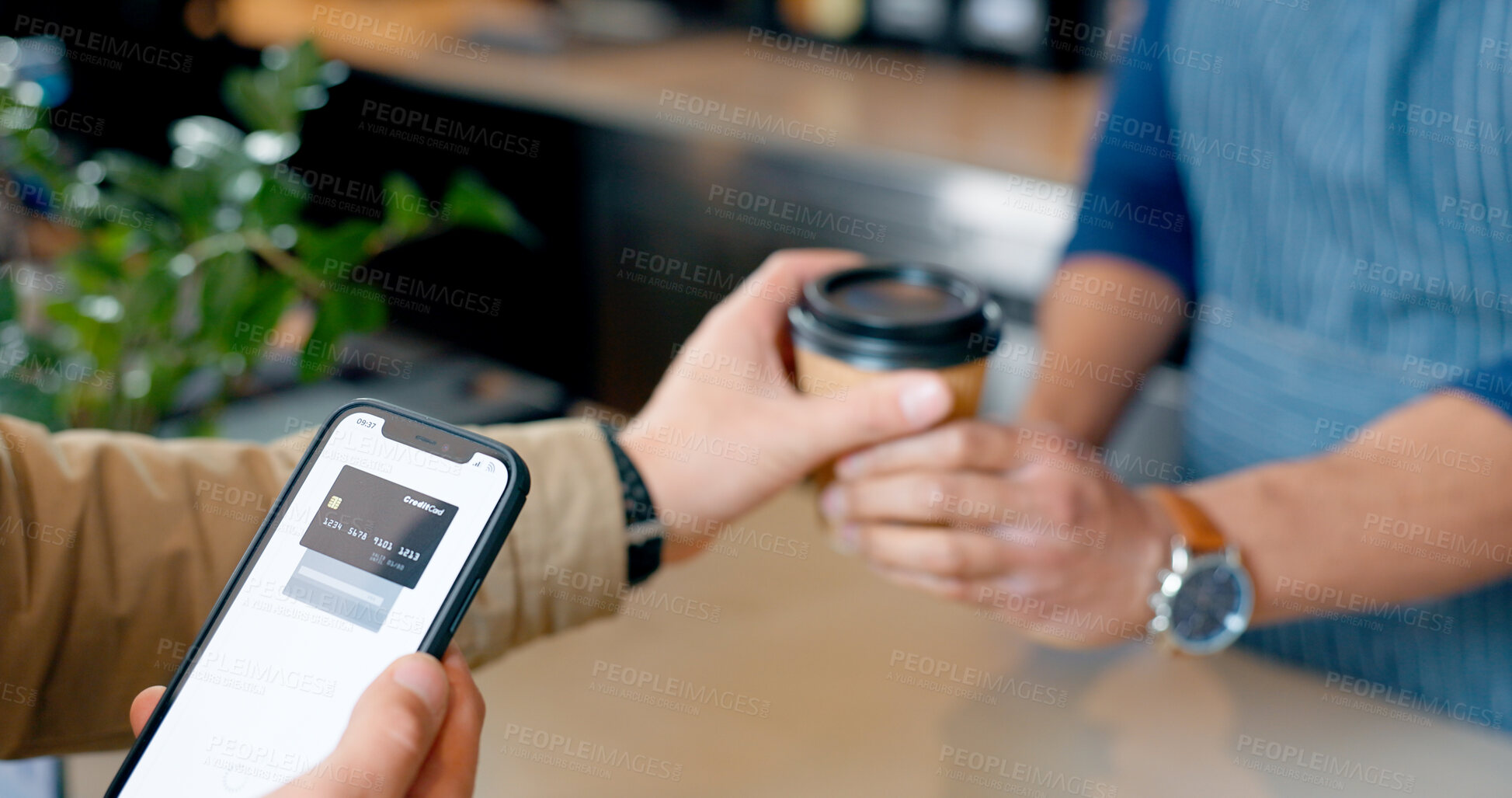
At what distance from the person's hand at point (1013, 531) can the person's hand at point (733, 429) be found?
0.14ft

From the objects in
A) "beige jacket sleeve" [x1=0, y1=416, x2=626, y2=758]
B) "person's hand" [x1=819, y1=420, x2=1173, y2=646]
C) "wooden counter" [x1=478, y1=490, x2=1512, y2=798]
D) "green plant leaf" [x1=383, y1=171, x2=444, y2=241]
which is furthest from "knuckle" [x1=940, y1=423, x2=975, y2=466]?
"green plant leaf" [x1=383, y1=171, x2=444, y2=241]

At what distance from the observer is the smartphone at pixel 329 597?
454 mm

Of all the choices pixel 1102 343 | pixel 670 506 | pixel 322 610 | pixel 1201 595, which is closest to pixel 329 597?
pixel 322 610

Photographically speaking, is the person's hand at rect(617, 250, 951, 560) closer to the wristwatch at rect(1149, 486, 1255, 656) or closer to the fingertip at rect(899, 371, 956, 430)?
the fingertip at rect(899, 371, 956, 430)

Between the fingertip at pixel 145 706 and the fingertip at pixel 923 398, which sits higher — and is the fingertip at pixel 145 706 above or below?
below

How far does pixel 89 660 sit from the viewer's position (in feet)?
1.90

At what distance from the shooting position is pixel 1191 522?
2.48 ft

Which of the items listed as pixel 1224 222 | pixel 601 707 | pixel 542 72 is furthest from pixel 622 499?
pixel 542 72

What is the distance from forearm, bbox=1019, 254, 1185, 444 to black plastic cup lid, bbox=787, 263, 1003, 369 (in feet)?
1.11

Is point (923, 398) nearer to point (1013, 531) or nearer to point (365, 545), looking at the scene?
point (1013, 531)

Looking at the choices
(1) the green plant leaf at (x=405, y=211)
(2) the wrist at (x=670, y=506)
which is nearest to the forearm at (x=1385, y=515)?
(2) the wrist at (x=670, y=506)

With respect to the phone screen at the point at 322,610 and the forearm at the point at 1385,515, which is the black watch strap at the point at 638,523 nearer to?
the phone screen at the point at 322,610

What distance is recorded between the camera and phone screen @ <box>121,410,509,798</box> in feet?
1.49

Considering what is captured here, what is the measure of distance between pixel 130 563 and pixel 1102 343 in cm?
79
